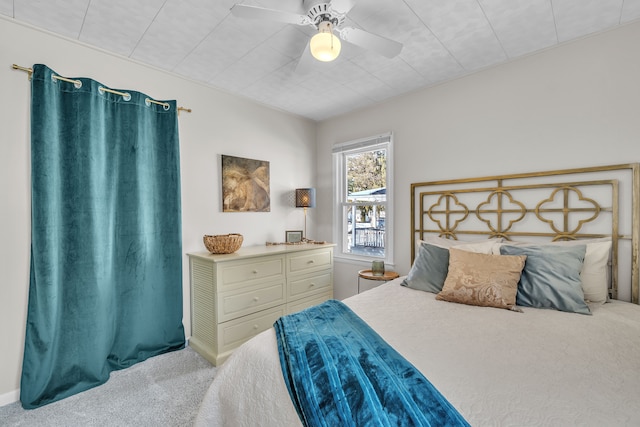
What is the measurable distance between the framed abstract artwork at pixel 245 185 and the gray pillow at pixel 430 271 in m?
1.82

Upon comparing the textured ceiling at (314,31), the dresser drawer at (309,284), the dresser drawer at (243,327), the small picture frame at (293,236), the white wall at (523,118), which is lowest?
the dresser drawer at (243,327)

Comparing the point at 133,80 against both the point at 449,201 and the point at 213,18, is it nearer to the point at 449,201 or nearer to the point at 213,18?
the point at 213,18

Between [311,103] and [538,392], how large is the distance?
10.2 feet

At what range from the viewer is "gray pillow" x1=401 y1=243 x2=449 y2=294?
2131mm

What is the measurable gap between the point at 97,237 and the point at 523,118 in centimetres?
347

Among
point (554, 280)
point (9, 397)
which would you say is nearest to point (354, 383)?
point (554, 280)

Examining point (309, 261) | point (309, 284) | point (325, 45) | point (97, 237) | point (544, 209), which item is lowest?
point (309, 284)

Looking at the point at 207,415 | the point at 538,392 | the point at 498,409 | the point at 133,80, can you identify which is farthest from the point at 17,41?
the point at 538,392

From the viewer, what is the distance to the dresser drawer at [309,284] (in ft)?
9.66

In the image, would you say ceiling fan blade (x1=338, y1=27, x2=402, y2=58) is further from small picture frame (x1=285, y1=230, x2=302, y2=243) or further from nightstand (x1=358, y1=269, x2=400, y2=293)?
small picture frame (x1=285, y1=230, x2=302, y2=243)

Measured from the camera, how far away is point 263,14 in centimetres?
148

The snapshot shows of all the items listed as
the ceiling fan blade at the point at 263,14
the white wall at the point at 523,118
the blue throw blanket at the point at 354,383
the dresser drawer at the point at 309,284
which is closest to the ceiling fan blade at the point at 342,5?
the ceiling fan blade at the point at 263,14

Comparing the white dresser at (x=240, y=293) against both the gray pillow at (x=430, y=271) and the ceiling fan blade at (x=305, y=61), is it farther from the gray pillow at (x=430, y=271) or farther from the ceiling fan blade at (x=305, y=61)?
the ceiling fan blade at (x=305, y=61)

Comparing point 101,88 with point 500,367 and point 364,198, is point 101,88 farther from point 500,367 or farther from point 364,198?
point 500,367
